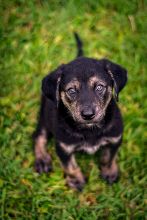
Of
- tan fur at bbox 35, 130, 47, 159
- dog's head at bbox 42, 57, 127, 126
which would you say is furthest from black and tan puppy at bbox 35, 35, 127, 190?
tan fur at bbox 35, 130, 47, 159

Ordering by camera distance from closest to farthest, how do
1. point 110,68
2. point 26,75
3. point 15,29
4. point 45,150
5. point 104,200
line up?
point 110,68
point 104,200
point 45,150
point 26,75
point 15,29

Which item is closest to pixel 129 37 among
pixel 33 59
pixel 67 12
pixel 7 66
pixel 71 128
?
pixel 67 12

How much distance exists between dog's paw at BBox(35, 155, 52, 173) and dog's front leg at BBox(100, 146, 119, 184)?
752 millimetres

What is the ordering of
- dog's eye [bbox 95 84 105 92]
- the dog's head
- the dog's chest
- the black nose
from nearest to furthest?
the black nose < the dog's head < dog's eye [bbox 95 84 105 92] < the dog's chest

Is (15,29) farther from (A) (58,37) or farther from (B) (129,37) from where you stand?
(B) (129,37)

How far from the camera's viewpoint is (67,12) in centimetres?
680

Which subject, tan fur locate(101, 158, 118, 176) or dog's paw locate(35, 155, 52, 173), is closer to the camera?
tan fur locate(101, 158, 118, 176)

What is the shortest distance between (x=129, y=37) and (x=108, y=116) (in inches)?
92.2

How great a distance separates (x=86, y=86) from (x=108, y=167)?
1.51m

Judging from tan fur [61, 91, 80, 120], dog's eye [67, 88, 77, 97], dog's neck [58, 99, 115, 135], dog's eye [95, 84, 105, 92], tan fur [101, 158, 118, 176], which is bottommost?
tan fur [101, 158, 118, 176]

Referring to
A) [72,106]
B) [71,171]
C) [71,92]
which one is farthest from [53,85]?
[71,171]

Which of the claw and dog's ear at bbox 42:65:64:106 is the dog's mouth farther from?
the claw

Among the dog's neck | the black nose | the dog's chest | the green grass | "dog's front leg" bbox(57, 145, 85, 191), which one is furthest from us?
the green grass

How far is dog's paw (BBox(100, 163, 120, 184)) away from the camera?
17.3ft
